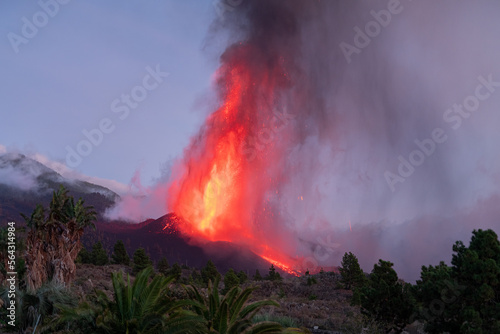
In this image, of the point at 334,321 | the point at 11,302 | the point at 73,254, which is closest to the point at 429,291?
the point at 334,321

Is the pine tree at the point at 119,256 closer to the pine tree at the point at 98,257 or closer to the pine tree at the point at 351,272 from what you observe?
the pine tree at the point at 98,257

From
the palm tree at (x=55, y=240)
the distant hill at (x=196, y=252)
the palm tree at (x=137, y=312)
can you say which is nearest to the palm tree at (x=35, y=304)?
the palm tree at (x=137, y=312)

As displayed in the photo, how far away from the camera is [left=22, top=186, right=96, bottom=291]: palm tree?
2052 centimetres

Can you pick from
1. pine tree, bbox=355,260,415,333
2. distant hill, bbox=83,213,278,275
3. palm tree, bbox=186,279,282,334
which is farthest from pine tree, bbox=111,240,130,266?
distant hill, bbox=83,213,278,275

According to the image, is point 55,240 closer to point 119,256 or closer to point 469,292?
point 469,292

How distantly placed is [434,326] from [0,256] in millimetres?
32413

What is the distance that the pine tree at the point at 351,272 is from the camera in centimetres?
4700

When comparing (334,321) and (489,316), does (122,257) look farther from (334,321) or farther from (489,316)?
(489,316)

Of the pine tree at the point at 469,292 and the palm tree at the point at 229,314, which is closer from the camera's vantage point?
the palm tree at the point at 229,314

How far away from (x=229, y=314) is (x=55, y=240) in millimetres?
18022

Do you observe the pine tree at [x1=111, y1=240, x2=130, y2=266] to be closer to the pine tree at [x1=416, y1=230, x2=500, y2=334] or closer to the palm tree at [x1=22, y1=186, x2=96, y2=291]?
the palm tree at [x1=22, y1=186, x2=96, y2=291]

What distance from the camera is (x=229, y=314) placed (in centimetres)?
848

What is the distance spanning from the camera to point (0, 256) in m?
28.8

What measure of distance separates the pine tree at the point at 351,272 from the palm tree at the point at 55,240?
36.5 meters
